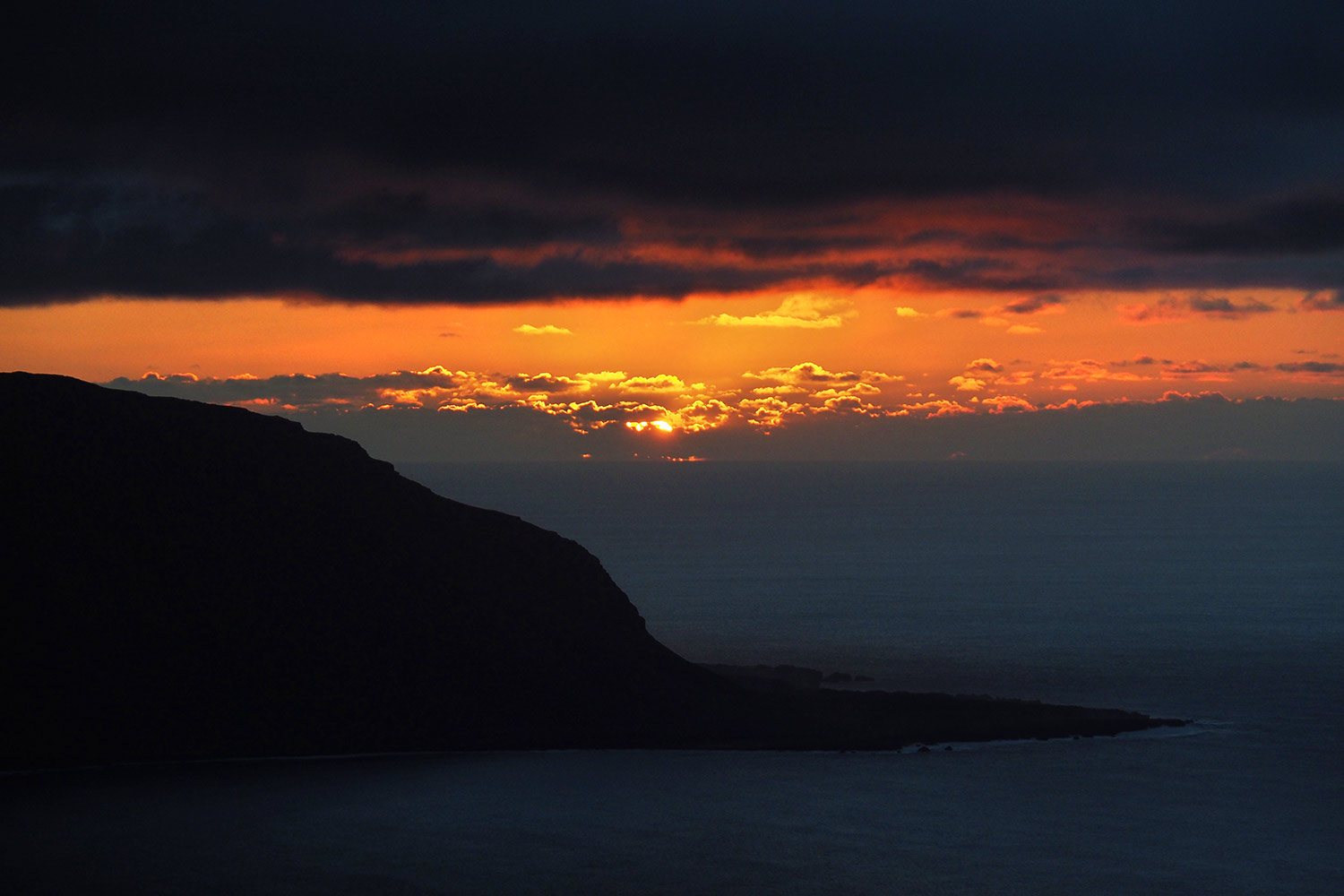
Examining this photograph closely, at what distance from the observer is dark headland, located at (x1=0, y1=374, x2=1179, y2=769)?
64250 mm

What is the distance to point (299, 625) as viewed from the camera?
69.5 meters

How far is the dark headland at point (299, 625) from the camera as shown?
64250 mm

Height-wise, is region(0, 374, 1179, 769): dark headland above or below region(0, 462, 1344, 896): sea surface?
above

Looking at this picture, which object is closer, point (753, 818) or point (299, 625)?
point (753, 818)

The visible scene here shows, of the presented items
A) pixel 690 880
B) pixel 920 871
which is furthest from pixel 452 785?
pixel 920 871

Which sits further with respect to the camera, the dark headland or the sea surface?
the dark headland

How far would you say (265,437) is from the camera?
80.9m

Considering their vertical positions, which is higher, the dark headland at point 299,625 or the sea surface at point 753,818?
the dark headland at point 299,625

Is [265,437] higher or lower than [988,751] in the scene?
higher

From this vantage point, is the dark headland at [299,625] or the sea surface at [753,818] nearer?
the sea surface at [753,818]

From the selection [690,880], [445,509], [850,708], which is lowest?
[690,880]

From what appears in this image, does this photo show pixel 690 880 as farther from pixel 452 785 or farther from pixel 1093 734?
pixel 1093 734

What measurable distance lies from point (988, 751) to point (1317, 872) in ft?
70.6

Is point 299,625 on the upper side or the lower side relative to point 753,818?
upper
